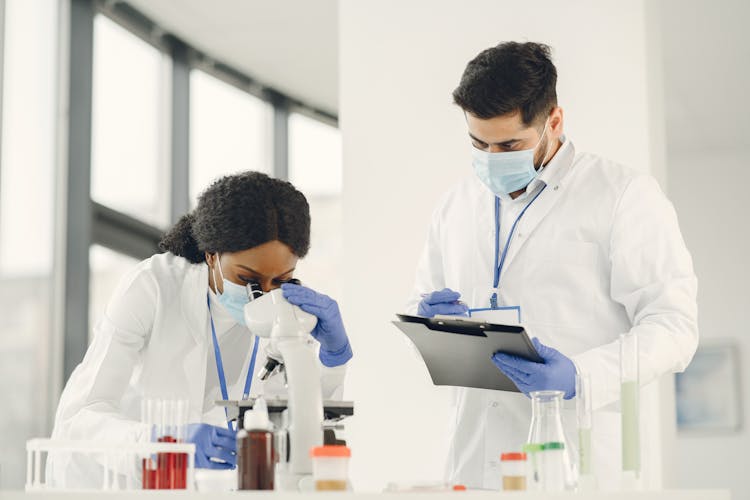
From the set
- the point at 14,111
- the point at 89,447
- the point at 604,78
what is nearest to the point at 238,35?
the point at 14,111

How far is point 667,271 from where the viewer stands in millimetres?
2307

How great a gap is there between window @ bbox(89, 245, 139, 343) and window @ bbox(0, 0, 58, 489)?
0.98ft

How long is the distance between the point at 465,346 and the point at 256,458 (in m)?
0.75

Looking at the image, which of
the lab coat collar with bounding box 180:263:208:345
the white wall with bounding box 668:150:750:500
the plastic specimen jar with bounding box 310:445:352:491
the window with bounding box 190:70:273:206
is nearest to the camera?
the plastic specimen jar with bounding box 310:445:352:491

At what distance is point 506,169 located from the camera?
8.16ft

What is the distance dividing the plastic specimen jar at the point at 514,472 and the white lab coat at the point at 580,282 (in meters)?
0.61

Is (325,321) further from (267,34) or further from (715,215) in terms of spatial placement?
(715,215)

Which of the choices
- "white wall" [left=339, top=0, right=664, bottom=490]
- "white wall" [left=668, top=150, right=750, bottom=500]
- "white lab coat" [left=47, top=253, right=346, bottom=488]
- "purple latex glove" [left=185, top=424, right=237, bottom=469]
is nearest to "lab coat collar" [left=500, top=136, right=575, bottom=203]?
"white lab coat" [left=47, top=253, right=346, bottom=488]

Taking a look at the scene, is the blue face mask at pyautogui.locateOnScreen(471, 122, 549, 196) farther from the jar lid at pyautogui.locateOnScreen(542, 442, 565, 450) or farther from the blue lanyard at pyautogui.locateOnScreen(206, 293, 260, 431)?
the jar lid at pyautogui.locateOnScreen(542, 442, 565, 450)

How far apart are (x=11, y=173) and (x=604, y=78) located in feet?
8.51

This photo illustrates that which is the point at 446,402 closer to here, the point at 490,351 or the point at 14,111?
the point at 490,351

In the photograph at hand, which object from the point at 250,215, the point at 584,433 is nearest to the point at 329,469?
the point at 584,433

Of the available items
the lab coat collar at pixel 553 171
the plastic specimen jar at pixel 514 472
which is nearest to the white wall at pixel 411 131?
the lab coat collar at pixel 553 171

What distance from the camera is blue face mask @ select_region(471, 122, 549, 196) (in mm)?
2469
